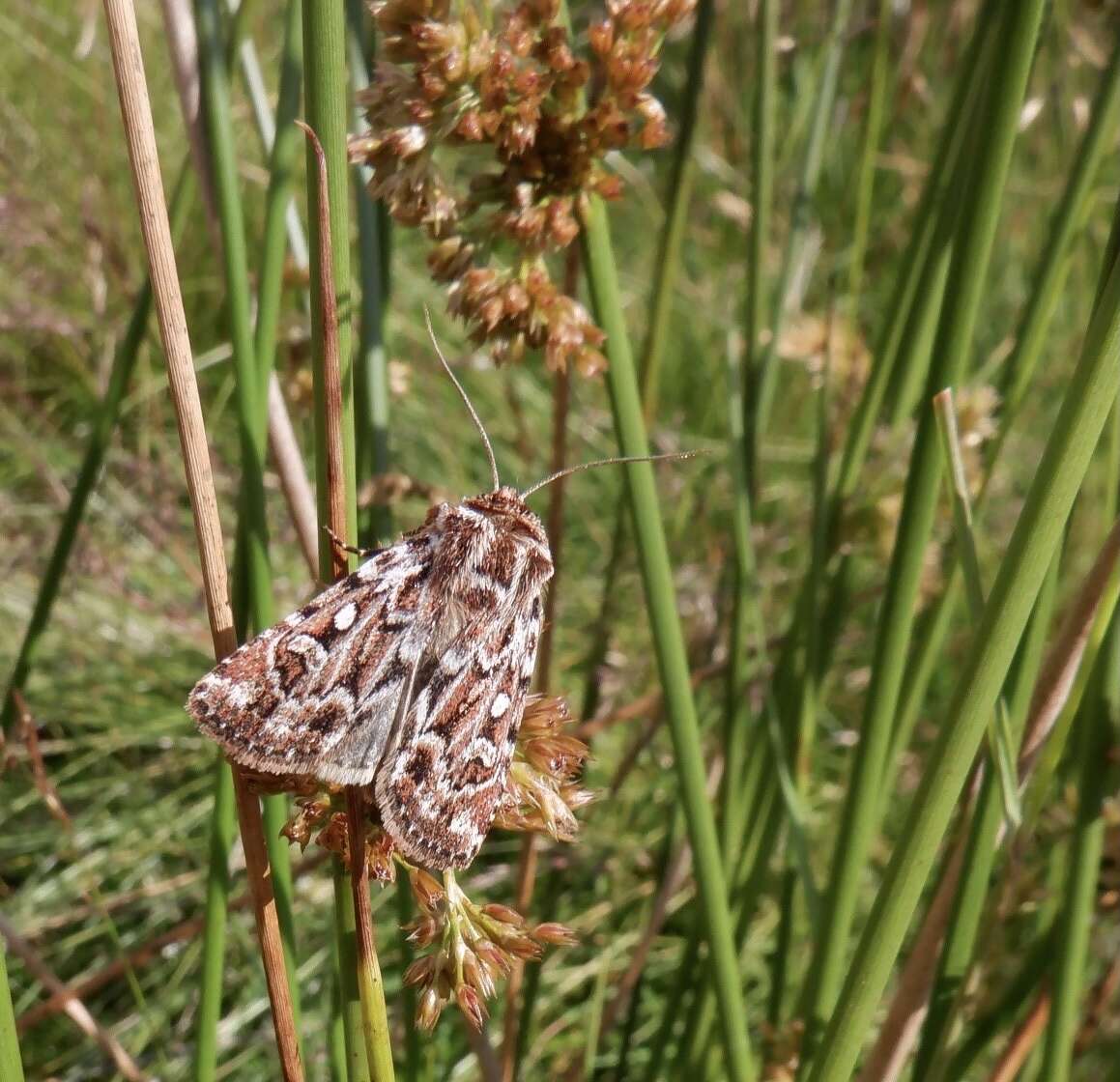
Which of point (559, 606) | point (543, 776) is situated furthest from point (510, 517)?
point (559, 606)

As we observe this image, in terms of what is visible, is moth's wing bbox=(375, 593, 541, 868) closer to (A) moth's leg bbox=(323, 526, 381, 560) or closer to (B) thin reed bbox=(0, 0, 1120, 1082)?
(B) thin reed bbox=(0, 0, 1120, 1082)

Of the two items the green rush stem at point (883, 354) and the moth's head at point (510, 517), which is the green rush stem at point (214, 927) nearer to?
the moth's head at point (510, 517)

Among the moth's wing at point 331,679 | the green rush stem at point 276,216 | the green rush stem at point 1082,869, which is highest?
the green rush stem at point 276,216

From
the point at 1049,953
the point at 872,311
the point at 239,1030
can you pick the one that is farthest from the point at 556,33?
the point at 872,311

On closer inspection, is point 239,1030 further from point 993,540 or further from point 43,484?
point 993,540

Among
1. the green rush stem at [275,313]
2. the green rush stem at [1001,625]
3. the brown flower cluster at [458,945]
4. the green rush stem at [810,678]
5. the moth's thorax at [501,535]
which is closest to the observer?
the green rush stem at [1001,625]

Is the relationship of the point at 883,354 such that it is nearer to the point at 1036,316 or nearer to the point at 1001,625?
the point at 1036,316

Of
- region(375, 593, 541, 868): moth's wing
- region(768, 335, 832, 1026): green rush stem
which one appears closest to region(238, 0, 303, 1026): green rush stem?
region(375, 593, 541, 868): moth's wing

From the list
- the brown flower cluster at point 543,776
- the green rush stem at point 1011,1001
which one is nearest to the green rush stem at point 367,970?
the brown flower cluster at point 543,776
